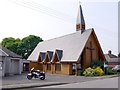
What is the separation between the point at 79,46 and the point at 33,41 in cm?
3546

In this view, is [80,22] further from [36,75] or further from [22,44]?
[22,44]

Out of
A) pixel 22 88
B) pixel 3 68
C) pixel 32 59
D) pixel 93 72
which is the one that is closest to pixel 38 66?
pixel 32 59

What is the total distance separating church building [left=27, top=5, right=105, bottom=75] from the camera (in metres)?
44.7

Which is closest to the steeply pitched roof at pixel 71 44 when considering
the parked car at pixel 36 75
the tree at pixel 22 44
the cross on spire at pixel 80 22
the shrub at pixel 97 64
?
the cross on spire at pixel 80 22

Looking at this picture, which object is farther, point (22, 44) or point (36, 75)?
point (22, 44)

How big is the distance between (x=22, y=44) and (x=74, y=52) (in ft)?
112

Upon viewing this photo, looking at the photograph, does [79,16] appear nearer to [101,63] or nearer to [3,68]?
[101,63]

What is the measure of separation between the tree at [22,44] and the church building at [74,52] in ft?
67.4

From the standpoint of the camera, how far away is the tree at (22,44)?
7569cm

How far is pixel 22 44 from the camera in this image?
76.6m

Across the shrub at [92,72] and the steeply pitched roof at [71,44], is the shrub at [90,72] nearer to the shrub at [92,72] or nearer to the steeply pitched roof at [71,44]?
the shrub at [92,72]

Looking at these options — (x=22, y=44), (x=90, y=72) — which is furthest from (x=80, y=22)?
(x=22, y=44)

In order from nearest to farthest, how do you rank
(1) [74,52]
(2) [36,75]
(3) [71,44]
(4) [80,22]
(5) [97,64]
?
(2) [36,75] < (1) [74,52] < (5) [97,64] < (3) [71,44] < (4) [80,22]

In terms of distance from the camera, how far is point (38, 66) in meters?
58.7
